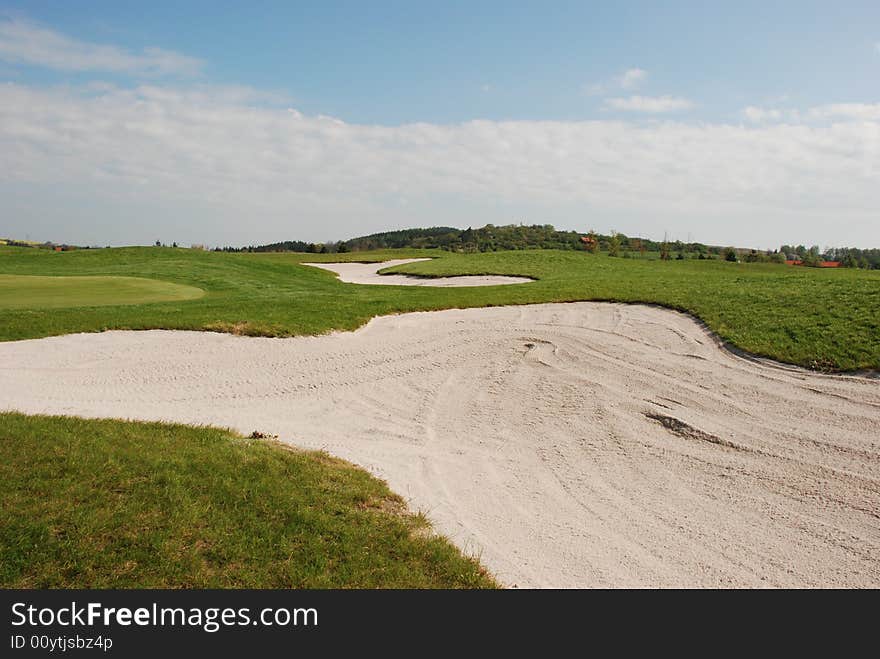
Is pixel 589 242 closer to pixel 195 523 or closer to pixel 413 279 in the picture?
pixel 413 279

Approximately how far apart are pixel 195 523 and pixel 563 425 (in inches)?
255

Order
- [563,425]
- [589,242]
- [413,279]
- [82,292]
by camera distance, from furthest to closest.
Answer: [589,242]
[413,279]
[82,292]
[563,425]

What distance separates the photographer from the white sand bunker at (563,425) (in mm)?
6449

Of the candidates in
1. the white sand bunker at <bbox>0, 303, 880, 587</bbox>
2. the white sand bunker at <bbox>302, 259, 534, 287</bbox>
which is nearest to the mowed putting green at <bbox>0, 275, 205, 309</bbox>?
the white sand bunker at <bbox>0, 303, 880, 587</bbox>

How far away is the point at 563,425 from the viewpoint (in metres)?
10.1

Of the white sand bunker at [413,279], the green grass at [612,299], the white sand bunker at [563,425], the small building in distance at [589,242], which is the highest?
the small building in distance at [589,242]

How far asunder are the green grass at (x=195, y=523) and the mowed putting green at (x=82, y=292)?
14.2 metres

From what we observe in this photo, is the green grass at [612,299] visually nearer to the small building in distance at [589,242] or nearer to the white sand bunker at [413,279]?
the white sand bunker at [413,279]

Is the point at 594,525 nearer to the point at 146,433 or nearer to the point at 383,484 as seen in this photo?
the point at 383,484

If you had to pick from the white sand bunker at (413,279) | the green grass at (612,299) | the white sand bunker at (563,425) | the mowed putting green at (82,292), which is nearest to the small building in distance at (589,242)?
the white sand bunker at (413,279)

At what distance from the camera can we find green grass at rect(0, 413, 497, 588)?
15.5 feet

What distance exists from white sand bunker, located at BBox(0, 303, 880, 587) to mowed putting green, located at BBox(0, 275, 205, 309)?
638cm

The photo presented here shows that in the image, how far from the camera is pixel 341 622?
4.39 m

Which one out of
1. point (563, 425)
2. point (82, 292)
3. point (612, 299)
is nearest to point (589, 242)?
point (612, 299)
